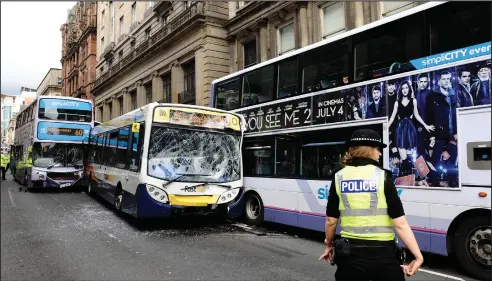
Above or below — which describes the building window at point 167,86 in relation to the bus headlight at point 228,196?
above

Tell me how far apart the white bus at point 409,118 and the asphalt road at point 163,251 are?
2.64ft

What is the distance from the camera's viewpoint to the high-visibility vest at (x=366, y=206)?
2.81 meters

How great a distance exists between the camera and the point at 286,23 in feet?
64.6

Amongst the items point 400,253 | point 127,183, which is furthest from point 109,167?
point 400,253

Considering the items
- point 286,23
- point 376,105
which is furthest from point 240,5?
point 376,105

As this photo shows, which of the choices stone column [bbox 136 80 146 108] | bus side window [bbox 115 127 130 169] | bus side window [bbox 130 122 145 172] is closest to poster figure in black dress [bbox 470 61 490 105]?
bus side window [bbox 130 122 145 172]

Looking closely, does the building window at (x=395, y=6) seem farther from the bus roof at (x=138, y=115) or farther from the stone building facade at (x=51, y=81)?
the stone building facade at (x=51, y=81)

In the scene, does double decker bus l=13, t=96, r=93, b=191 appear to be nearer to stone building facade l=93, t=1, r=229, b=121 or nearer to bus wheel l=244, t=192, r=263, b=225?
stone building facade l=93, t=1, r=229, b=121

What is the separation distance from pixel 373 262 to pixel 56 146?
16945mm

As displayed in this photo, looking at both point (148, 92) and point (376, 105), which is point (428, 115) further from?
point (148, 92)

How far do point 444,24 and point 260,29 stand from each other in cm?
1591

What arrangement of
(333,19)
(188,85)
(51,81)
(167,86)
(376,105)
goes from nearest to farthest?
1. (51,81)
2. (376,105)
3. (333,19)
4. (188,85)
5. (167,86)

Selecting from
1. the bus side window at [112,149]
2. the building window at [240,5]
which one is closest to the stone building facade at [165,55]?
the building window at [240,5]

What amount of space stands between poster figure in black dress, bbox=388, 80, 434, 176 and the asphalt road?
176 cm
